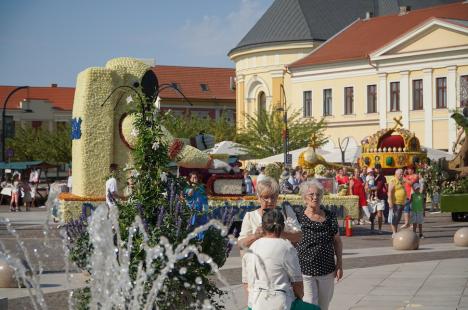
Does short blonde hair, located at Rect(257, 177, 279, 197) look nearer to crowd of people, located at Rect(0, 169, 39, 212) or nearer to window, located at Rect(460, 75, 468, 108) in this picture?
crowd of people, located at Rect(0, 169, 39, 212)

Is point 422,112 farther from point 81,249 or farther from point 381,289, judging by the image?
point 81,249

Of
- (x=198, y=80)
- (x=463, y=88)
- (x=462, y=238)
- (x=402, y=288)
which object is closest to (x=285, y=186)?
(x=462, y=238)

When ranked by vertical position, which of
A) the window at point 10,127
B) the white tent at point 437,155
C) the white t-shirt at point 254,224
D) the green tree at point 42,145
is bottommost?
the white t-shirt at point 254,224

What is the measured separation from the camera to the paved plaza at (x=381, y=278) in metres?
13.1

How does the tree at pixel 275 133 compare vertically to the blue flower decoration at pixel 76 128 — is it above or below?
above

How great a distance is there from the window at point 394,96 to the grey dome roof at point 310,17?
14144 mm

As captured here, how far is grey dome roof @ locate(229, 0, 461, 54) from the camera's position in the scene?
80.8 metres

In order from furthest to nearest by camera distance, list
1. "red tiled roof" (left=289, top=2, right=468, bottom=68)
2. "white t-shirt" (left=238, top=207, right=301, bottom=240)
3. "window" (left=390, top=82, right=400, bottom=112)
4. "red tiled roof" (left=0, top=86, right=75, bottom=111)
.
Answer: "red tiled roof" (left=0, top=86, right=75, bottom=111) → "red tiled roof" (left=289, top=2, right=468, bottom=68) → "window" (left=390, top=82, right=400, bottom=112) → "white t-shirt" (left=238, top=207, right=301, bottom=240)

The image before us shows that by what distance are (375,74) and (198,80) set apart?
157 feet

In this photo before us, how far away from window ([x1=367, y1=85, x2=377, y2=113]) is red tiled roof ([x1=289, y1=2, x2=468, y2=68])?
7.11ft

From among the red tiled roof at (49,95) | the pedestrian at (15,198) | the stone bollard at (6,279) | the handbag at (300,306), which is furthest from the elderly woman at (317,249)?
the red tiled roof at (49,95)

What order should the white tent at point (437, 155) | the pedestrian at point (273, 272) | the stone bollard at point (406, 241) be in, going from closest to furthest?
1. the pedestrian at point (273, 272)
2. the stone bollard at point (406, 241)
3. the white tent at point (437, 155)

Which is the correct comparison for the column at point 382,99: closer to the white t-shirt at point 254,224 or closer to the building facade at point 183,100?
the building facade at point 183,100

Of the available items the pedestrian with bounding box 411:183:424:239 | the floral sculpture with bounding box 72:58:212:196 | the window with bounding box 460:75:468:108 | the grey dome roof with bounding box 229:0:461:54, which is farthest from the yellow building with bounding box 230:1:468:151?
the floral sculpture with bounding box 72:58:212:196
